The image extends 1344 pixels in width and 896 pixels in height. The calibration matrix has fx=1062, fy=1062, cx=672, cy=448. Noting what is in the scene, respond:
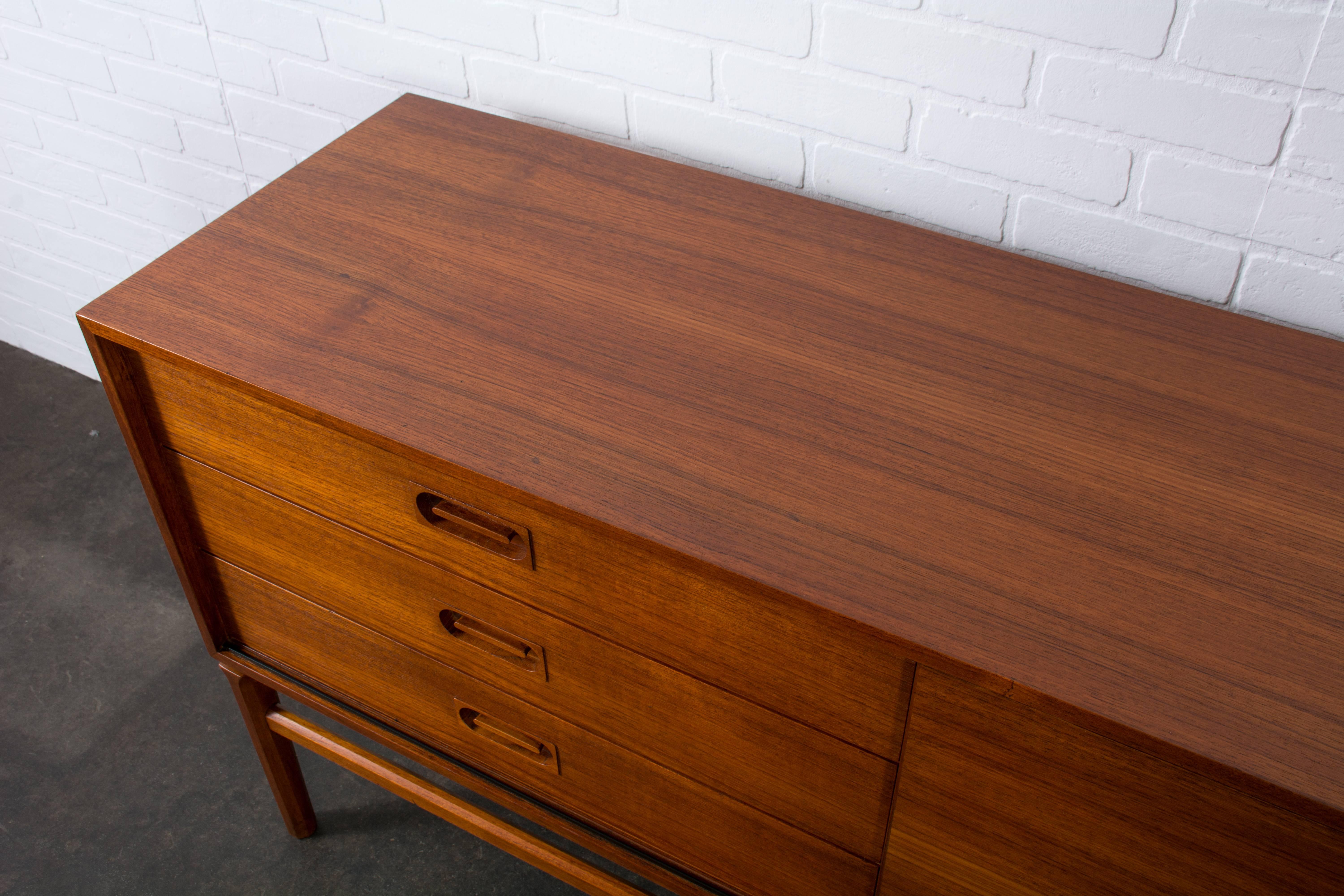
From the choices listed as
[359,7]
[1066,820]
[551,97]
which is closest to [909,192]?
[551,97]

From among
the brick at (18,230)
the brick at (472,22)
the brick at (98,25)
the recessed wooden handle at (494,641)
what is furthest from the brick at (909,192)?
the brick at (18,230)

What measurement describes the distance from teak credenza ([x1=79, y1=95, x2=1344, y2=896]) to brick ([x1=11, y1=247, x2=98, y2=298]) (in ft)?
3.83

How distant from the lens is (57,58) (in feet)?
6.16

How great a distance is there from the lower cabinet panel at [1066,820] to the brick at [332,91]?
1213 millimetres

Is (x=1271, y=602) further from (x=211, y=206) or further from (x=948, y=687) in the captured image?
(x=211, y=206)

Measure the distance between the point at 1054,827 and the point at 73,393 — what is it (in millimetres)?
2310

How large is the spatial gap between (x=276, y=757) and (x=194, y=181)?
3.38 ft

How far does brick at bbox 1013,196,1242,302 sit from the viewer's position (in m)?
1.13

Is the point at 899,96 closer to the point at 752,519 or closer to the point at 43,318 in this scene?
the point at 752,519

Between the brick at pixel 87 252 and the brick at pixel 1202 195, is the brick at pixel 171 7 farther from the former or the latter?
the brick at pixel 1202 195

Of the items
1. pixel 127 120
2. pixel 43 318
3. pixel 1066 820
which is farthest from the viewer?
pixel 43 318

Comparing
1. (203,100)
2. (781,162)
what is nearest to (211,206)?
(203,100)

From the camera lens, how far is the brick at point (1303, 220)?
1045 millimetres

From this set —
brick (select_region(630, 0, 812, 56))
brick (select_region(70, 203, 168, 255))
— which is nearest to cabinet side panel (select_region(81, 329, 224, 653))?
brick (select_region(630, 0, 812, 56))
